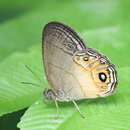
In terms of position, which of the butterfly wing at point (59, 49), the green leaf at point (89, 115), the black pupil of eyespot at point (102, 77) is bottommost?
the green leaf at point (89, 115)

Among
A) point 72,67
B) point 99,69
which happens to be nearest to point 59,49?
point 72,67

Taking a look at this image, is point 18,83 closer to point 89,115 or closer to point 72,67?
point 72,67

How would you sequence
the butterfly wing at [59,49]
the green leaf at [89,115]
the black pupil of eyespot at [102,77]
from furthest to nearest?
the black pupil of eyespot at [102,77]
the butterfly wing at [59,49]
the green leaf at [89,115]

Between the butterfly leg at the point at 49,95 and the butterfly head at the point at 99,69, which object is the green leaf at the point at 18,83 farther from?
the butterfly head at the point at 99,69

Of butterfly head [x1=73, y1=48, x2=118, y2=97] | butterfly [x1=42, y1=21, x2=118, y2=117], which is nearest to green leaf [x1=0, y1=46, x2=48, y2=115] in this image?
butterfly [x1=42, y1=21, x2=118, y2=117]

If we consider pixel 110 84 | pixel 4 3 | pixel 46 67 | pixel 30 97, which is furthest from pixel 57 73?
pixel 4 3

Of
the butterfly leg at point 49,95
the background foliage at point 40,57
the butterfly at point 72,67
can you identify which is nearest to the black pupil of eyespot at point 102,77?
the butterfly at point 72,67

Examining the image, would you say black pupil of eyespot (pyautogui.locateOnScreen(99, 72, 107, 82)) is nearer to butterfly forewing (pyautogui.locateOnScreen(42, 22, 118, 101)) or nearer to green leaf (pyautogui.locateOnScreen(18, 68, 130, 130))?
butterfly forewing (pyautogui.locateOnScreen(42, 22, 118, 101))
